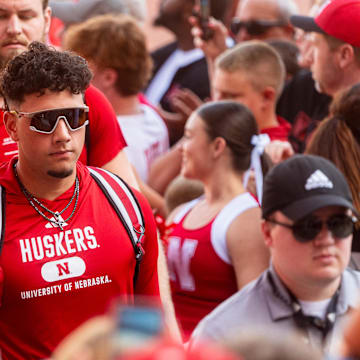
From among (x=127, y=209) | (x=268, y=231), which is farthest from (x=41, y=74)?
(x=268, y=231)

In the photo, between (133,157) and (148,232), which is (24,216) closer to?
(148,232)

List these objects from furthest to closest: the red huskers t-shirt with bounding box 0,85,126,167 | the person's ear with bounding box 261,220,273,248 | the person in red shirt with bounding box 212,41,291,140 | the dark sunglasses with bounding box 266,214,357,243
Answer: the person in red shirt with bounding box 212,41,291,140, the red huskers t-shirt with bounding box 0,85,126,167, the person's ear with bounding box 261,220,273,248, the dark sunglasses with bounding box 266,214,357,243

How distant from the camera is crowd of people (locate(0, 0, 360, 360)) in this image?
284 centimetres

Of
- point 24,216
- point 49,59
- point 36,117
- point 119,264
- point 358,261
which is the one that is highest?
point 49,59

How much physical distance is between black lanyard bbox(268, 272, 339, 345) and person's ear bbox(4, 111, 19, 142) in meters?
1.10

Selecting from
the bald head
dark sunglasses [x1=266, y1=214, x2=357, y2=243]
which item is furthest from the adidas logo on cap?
the bald head

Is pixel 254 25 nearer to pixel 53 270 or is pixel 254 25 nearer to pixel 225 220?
pixel 225 220

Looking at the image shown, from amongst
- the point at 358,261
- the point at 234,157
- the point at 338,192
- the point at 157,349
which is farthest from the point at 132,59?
the point at 157,349

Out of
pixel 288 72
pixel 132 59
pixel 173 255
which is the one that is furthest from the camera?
pixel 288 72

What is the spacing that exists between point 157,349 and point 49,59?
6.58 feet

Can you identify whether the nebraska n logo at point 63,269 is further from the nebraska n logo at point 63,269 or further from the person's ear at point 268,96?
the person's ear at point 268,96

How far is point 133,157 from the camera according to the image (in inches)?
216

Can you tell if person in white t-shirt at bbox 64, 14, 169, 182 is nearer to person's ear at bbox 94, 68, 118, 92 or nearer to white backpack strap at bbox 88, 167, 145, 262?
person's ear at bbox 94, 68, 118, 92

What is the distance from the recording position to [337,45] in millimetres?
5168
